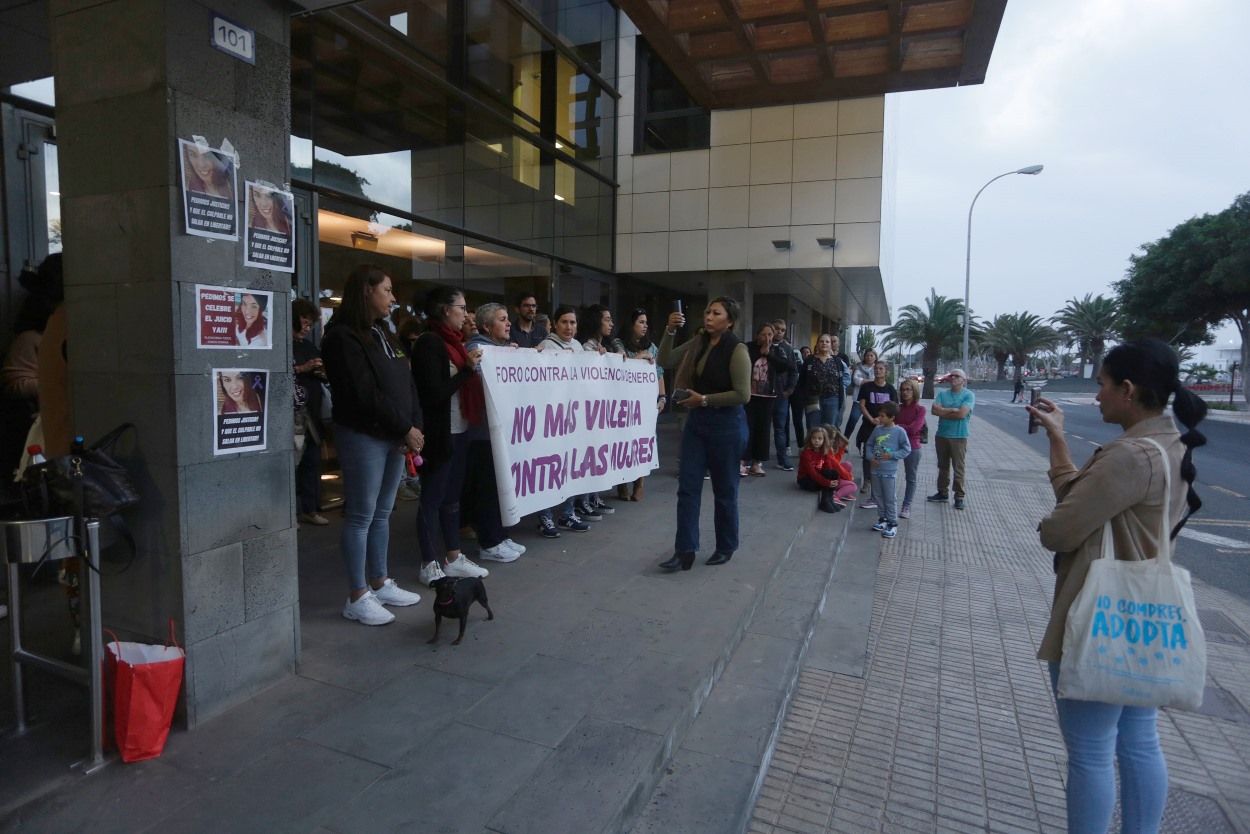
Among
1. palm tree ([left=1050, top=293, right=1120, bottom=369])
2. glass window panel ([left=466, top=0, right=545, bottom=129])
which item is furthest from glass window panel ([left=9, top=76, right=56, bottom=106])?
palm tree ([left=1050, top=293, right=1120, bottom=369])

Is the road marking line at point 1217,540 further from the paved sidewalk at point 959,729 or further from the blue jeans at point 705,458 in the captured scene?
the blue jeans at point 705,458

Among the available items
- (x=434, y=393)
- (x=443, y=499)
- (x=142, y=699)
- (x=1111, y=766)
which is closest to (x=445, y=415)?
(x=434, y=393)

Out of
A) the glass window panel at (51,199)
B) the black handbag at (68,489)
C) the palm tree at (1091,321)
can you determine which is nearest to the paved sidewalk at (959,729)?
the black handbag at (68,489)

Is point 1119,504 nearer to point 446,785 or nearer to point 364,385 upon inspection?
point 446,785

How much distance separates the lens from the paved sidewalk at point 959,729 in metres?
2.97

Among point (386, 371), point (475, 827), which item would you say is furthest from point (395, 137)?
point (475, 827)

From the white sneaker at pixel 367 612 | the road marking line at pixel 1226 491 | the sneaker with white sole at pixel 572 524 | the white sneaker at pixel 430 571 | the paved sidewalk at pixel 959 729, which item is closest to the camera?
the paved sidewalk at pixel 959 729

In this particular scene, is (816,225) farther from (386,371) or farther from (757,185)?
(386,371)

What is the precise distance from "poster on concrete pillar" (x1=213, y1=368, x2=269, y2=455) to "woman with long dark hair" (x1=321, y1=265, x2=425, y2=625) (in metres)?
0.60

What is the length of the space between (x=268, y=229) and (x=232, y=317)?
0.42 metres

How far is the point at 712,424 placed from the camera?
5.07 meters

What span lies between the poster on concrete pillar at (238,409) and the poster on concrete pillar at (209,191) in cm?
55

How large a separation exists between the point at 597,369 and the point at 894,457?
11.4 ft

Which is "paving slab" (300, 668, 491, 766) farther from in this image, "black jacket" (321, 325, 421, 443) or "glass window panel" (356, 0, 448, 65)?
"glass window panel" (356, 0, 448, 65)
